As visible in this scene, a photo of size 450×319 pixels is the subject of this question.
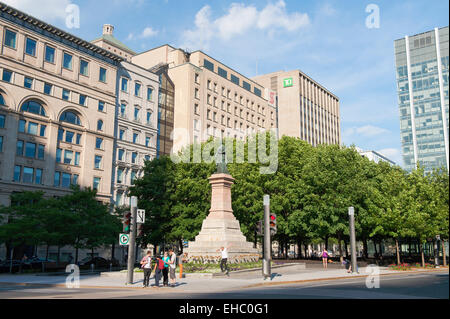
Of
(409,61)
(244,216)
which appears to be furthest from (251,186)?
(409,61)

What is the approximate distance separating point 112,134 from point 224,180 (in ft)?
114

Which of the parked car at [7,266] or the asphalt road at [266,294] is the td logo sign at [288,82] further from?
the asphalt road at [266,294]

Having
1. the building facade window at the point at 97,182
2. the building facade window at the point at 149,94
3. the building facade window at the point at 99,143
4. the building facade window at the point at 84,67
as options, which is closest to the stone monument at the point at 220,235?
the building facade window at the point at 97,182

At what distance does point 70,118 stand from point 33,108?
5.41 metres

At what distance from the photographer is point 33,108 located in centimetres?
5212

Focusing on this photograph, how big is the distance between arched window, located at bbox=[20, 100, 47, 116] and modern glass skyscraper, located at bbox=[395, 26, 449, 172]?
130 meters

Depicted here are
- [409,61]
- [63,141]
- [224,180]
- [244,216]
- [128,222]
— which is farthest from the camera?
[409,61]

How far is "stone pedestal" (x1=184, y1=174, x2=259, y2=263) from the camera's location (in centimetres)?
2894

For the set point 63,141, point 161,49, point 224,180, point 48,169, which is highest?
point 161,49

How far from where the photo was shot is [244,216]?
40.9 meters

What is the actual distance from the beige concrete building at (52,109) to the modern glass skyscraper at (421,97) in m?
121

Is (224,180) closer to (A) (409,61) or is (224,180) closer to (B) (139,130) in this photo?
(B) (139,130)

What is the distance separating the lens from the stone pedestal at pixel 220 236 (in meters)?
28.9

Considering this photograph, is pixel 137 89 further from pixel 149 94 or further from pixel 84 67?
pixel 84 67
